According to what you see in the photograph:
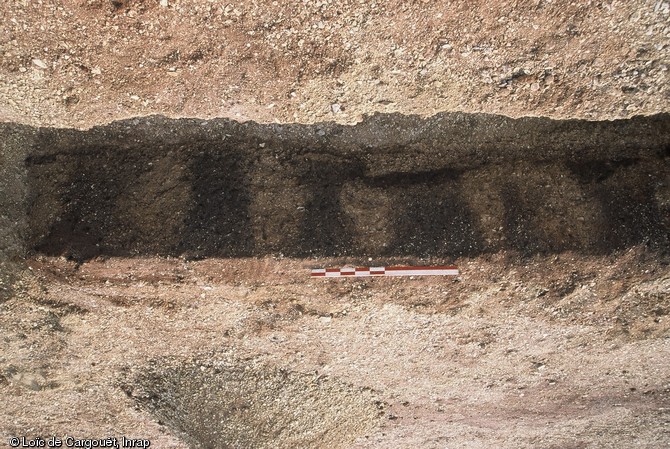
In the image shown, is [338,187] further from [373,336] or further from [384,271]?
[373,336]

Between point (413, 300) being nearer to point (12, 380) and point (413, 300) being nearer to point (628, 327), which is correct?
point (628, 327)

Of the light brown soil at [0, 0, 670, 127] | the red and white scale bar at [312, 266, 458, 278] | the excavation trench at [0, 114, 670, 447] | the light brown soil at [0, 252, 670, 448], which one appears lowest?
the light brown soil at [0, 252, 670, 448]

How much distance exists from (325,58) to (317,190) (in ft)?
4.27

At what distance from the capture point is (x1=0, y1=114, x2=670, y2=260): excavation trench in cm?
474

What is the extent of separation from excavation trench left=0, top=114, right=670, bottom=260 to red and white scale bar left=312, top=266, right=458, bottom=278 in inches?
6.4

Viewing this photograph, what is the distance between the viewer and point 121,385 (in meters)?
5.79

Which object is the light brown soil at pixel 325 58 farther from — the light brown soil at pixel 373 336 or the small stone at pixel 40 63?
the light brown soil at pixel 373 336

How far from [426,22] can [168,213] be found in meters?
3.05

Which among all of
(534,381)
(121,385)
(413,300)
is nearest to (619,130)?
(413,300)

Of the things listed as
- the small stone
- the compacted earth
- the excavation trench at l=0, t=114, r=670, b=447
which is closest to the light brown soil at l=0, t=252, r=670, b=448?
the compacted earth

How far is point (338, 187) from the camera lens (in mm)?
4949

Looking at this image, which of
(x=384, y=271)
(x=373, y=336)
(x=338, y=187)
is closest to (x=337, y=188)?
(x=338, y=187)

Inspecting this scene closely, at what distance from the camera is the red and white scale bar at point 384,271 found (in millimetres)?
4782

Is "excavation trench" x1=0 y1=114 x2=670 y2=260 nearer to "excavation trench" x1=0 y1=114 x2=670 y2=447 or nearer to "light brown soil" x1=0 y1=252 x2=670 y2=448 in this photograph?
"excavation trench" x1=0 y1=114 x2=670 y2=447
